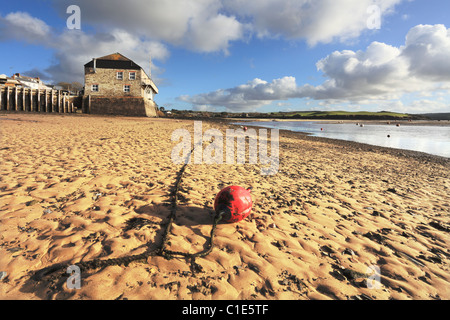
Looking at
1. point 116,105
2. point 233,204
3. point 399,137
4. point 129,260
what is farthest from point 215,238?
point 116,105

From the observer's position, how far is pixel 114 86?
3591 cm

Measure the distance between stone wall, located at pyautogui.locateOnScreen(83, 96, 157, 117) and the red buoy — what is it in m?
Answer: 37.8

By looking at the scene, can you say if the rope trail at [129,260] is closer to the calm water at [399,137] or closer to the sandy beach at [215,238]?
the sandy beach at [215,238]

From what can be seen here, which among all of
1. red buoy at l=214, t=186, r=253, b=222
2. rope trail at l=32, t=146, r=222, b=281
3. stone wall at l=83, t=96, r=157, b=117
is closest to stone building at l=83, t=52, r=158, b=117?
stone wall at l=83, t=96, r=157, b=117

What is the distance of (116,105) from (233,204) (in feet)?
129

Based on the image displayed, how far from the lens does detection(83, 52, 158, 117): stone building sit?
34906 mm

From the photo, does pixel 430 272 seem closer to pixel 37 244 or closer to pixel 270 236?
pixel 270 236

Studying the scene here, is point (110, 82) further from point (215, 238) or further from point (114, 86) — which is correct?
point (215, 238)

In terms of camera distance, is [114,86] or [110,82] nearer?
[110,82]

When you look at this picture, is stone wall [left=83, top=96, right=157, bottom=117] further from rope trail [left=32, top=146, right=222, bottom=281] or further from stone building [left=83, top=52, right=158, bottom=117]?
rope trail [left=32, top=146, right=222, bottom=281]

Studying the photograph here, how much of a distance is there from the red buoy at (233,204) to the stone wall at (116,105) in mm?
37831

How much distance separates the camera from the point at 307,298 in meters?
2.37
